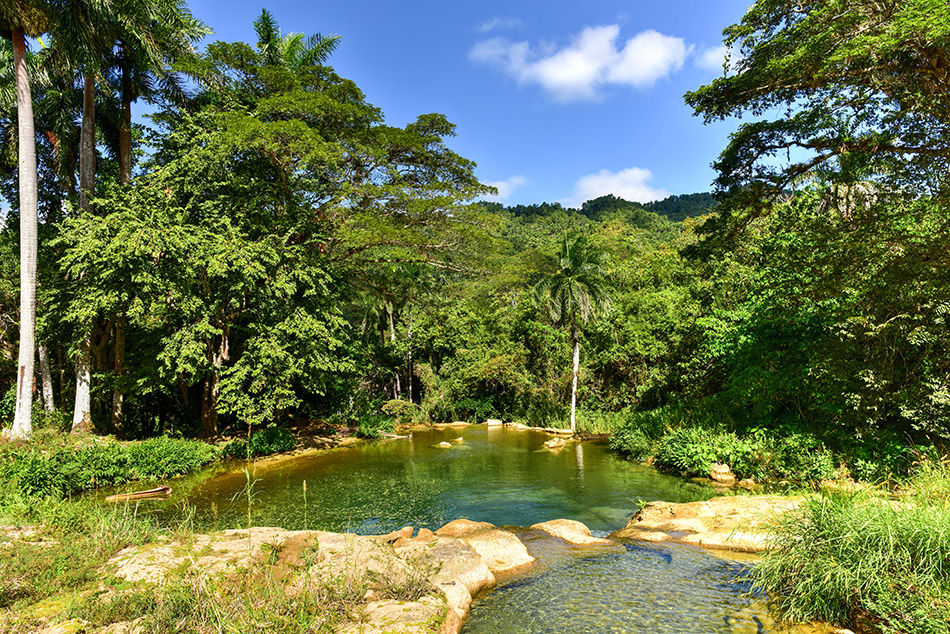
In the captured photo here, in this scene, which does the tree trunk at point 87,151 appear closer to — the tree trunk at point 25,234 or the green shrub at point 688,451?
the tree trunk at point 25,234

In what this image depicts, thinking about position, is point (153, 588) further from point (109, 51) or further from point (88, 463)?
point (109, 51)

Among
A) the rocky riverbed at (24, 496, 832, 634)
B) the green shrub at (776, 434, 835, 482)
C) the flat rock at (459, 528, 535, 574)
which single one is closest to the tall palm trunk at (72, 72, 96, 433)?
the rocky riverbed at (24, 496, 832, 634)

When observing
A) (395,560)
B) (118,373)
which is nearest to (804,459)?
(395,560)

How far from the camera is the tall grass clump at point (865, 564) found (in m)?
4.41

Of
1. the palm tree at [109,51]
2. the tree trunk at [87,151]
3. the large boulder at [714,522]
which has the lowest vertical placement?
the large boulder at [714,522]

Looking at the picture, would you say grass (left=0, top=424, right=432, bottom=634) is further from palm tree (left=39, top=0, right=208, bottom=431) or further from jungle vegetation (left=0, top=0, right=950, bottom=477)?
palm tree (left=39, top=0, right=208, bottom=431)

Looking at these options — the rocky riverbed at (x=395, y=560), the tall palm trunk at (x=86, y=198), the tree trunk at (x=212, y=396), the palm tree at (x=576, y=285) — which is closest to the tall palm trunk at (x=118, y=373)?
the tall palm trunk at (x=86, y=198)

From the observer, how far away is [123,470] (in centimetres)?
1297

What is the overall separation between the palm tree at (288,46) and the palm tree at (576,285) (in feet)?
48.6

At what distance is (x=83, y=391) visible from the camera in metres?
15.5

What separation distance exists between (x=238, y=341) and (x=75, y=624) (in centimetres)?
1737

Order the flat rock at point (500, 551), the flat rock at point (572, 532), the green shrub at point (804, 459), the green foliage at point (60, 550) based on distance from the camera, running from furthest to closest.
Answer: the green shrub at point (804, 459) < the flat rock at point (572, 532) < the flat rock at point (500, 551) < the green foliage at point (60, 550)

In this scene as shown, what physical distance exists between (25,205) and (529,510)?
15.9m

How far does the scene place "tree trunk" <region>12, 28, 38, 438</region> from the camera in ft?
42.5
